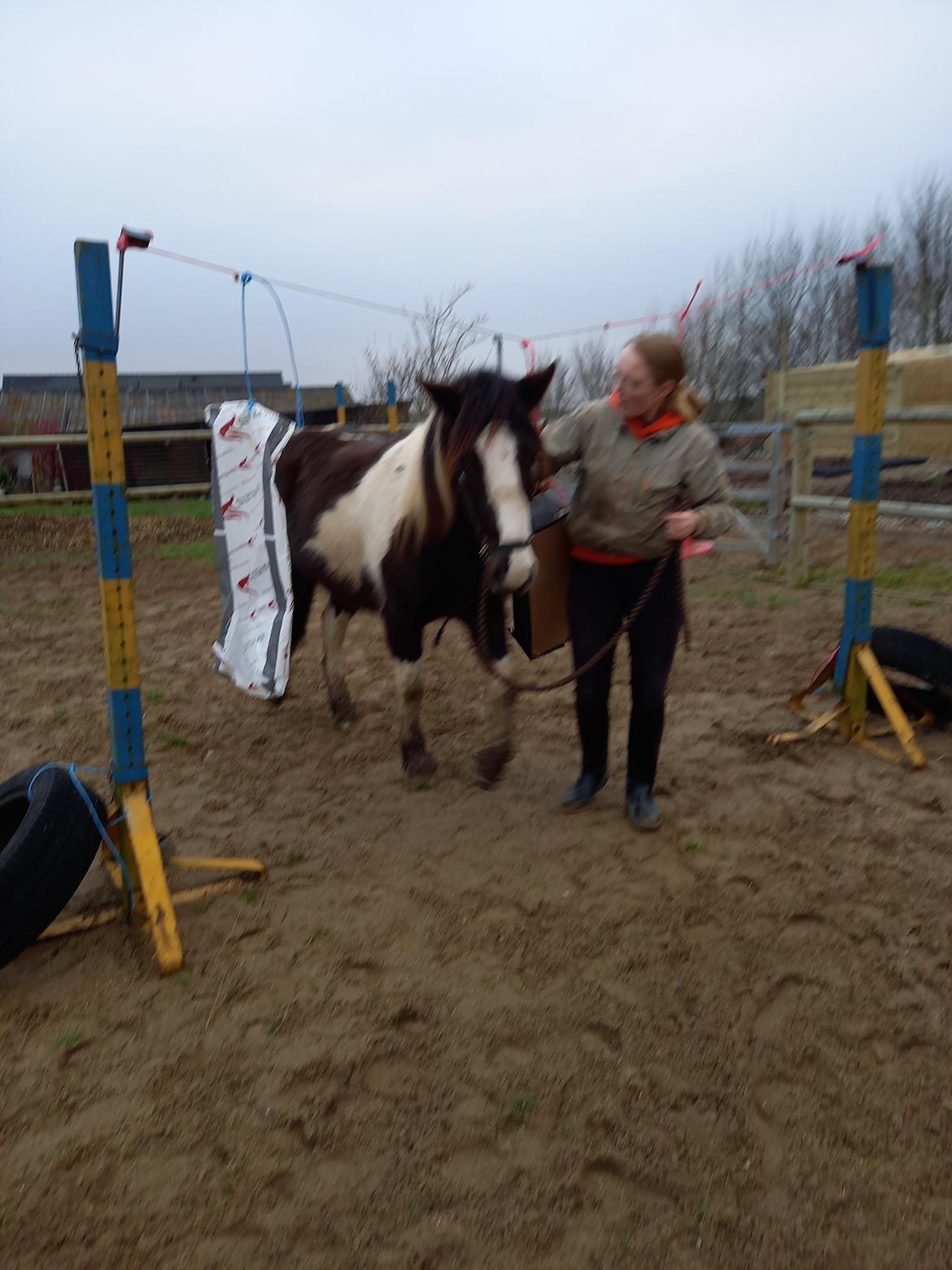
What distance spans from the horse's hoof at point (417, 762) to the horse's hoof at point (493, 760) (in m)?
0.56

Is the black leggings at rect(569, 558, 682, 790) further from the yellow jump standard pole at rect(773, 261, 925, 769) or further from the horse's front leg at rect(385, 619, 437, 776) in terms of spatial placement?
the yellow jump standard pole at rect(773, 261, 925, 769)

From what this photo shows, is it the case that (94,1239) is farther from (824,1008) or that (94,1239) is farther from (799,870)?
(799,870)

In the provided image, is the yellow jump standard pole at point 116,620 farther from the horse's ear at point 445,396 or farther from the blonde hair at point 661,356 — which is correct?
the blonde hair at point 661,356

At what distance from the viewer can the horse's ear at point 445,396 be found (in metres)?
2.84

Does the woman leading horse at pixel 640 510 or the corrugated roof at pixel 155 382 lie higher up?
the corrugated roof at pixel 155 382

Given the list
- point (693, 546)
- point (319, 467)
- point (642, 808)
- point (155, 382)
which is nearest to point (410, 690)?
point (642, 808)

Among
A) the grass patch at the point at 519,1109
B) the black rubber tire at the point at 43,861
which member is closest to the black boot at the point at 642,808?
the grass patch at the point at 519,1109

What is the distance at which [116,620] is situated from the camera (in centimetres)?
254

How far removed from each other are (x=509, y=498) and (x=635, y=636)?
0.76m

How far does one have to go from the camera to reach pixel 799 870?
9.62 feet

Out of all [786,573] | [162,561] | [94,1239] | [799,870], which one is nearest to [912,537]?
[786,573]

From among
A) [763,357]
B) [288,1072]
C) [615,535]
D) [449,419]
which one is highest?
[763,357]

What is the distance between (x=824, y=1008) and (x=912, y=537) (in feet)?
28.0

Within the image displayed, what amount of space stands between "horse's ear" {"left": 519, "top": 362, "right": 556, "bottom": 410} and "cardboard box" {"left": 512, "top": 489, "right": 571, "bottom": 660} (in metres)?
0.41
